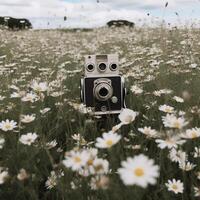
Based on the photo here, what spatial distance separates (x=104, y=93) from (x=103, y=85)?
62 mm

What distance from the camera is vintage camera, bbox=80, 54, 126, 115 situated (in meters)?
2.83

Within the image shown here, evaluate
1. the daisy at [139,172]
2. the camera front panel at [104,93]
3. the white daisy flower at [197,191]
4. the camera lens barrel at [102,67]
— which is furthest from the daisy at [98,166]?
the camera lens barrel at [102,67]

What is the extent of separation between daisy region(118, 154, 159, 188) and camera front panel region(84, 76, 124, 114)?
1669mm

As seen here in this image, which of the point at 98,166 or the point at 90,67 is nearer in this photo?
the point at 98,166

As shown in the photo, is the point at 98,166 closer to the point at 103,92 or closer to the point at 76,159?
the point at 76,159

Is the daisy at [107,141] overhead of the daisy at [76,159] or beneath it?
overhead

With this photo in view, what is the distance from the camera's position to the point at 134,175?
1077 millimetres

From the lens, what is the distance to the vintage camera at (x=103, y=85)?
283 centimetres

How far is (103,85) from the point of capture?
2.81m

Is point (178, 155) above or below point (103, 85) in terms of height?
below

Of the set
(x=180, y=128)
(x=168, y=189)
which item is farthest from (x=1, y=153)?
(x=180, y=128)

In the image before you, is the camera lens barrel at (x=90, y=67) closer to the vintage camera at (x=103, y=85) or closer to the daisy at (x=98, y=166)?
the vintage camera at (x=103, y=85)

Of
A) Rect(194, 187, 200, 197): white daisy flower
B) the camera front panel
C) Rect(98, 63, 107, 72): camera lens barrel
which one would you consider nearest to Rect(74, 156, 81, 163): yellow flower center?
Rect(194, 187, 200, 197): white daisy flower

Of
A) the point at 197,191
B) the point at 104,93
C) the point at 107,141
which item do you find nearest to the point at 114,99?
the point at 104,93
